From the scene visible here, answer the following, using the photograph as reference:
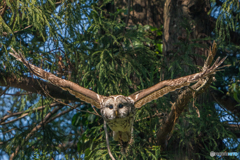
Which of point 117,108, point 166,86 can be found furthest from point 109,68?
point 166,86

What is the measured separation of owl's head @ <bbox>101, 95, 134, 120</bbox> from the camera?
3196 mm

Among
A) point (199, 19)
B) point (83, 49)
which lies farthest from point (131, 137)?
point (199, 19)

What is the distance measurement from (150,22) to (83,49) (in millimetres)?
1628

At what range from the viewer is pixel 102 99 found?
334 centimetres

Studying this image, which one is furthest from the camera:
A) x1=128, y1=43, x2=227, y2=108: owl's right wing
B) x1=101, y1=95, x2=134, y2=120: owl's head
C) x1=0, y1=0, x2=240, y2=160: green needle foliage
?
x1=0, y1=0, x2=240, y2=160: green needle foliage

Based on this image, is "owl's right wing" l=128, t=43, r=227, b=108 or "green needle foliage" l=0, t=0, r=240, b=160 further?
"green needle foliage" l=0, t=0, r=240, b=160

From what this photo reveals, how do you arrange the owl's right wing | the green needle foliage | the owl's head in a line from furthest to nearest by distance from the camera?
the green needle foliage < the owl's head < the owl's right wing

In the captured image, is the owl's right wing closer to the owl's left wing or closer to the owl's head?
the owl's left wing

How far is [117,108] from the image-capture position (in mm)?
3195

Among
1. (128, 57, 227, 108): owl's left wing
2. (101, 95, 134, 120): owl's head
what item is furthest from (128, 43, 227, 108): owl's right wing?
(101, 95, 134, 120): owl's head

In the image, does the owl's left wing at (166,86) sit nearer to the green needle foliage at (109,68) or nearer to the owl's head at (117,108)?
the owl's head at (117,108)

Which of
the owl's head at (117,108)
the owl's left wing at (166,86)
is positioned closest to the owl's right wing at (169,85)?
the owl's left wing at (166,86)

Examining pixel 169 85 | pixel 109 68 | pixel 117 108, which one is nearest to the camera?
pixel 169 85

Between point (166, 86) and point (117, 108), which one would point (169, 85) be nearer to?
point (166, 86)
